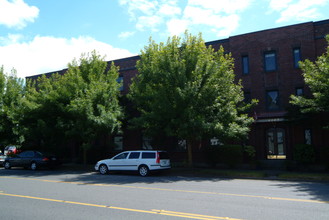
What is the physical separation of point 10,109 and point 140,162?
15.3 metres

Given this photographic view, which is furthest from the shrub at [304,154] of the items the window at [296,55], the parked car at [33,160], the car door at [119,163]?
the parked car at [33,160]

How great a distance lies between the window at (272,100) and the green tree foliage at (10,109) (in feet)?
66.3

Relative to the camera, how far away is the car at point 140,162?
52.2ft

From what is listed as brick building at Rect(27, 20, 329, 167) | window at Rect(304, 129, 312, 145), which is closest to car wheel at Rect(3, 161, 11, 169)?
brick building at Rect(27, 20, 329, 167)

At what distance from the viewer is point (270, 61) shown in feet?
68.1

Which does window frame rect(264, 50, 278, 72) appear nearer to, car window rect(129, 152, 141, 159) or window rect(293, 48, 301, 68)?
window rect(293, 48, 301, 68)

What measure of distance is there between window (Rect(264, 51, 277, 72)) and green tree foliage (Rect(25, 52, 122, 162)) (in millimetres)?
11511

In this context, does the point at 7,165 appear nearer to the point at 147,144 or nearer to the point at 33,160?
the point at 33,160

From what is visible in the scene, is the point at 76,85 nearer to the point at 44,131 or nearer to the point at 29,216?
the point at 44,131

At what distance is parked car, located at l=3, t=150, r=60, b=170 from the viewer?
68.3ft

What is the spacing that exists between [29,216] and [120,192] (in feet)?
12.7

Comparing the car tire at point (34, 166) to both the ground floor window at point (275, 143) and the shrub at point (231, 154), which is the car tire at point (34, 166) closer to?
the shrub at point (231, 154)

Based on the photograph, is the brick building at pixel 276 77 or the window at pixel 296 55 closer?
the brick building at pixel 276 77

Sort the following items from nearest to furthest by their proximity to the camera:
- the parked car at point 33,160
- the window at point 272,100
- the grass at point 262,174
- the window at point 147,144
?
1. the grass at point 262,174
2. the window at point 272,100
3. the parked car at point 33,160
4. the window at point 147,144
